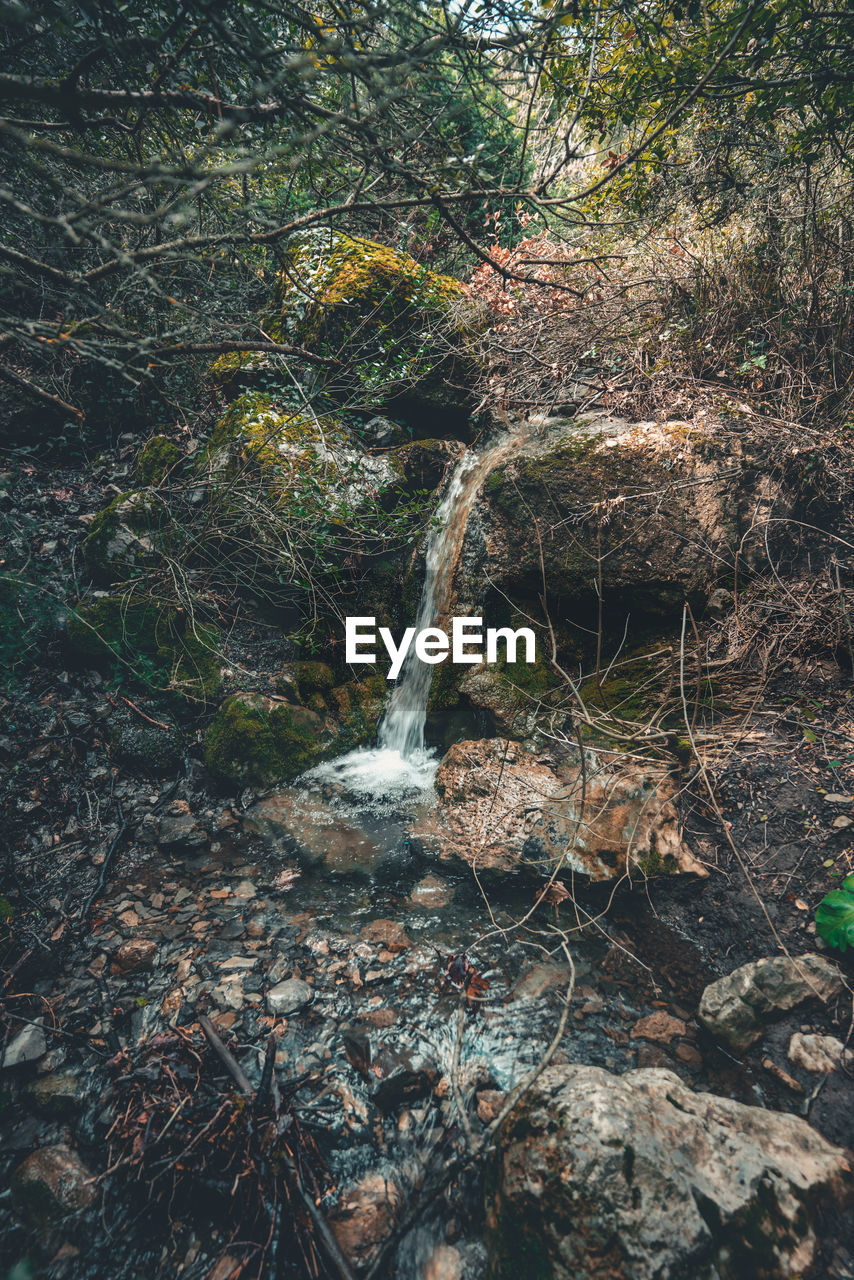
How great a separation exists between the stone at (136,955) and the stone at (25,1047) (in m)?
0.43

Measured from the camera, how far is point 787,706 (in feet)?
10.5

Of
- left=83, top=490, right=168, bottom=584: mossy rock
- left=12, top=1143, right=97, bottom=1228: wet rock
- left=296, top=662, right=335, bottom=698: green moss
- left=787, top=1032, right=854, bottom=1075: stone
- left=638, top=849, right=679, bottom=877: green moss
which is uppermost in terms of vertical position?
left=83, top=490, right=168, bottom=584: mossy rock

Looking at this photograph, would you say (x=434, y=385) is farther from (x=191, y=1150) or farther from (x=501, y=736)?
(x=191, y=1150)

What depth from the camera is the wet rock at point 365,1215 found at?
1.89m

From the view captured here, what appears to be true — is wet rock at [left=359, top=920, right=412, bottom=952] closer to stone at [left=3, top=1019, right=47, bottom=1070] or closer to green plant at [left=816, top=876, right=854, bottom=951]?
stone at [left=3, top=1019, right=47, bottom=1070]

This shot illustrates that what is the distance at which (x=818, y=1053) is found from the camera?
2213 millimetres

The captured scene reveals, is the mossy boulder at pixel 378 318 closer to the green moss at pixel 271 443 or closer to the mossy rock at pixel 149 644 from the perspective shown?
the green moss at pixel 271 443

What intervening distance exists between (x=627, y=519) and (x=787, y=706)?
1711 mm

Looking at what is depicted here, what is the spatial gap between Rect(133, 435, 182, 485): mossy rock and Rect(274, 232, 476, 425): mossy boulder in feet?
5.69

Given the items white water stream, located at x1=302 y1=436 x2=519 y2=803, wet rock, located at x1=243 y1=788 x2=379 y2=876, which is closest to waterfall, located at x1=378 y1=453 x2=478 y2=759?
white water stream, located at x1=302 y1=436 x2=519 y2=803

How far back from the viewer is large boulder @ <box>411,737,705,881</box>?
10.4ft

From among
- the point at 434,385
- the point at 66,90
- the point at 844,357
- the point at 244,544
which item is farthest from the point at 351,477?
the point at 844,357

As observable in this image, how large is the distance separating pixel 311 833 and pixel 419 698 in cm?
159

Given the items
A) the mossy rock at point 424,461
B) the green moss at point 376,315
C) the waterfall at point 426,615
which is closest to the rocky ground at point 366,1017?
the waterfall at point 426,615
